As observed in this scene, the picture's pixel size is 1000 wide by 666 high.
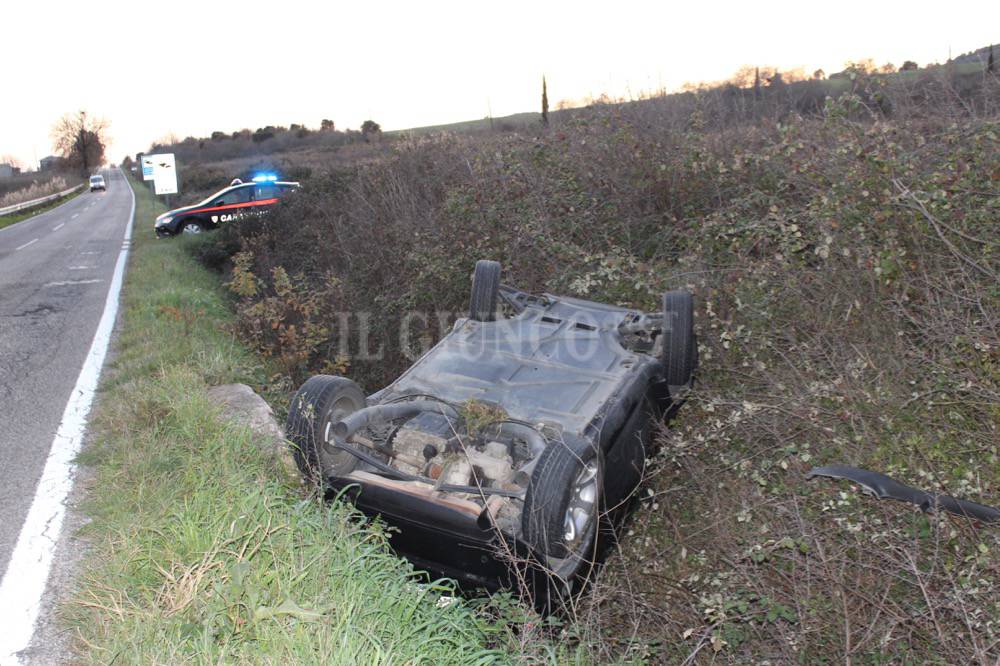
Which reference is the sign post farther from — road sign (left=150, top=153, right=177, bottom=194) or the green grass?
the green grass

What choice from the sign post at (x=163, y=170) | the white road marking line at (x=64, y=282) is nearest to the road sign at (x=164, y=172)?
the sign post at (x=163, y=170)

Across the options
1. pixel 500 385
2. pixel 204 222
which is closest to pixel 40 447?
pixel 500 385

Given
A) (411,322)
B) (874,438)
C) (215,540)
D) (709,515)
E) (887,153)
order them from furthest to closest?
(411,322) → (887,153) → (709,515) → (874,438) → (215,540)

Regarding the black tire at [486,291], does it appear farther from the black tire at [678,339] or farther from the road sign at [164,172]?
the road sign at [164,172]

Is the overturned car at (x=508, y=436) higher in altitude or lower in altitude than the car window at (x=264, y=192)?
lower

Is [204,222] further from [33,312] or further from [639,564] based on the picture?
[639,564]

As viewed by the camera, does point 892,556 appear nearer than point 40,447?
Yes

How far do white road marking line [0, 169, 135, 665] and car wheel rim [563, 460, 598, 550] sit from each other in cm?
249

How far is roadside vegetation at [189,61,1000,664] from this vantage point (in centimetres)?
353

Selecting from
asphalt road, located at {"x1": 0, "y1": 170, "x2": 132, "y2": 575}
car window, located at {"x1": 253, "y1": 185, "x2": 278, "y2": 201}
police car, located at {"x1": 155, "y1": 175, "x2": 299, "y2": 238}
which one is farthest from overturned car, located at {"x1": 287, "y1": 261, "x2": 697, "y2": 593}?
police car, located at {"x1": 155, "y1": 175, "x2": 299, "y2": 238}

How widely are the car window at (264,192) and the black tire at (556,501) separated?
660 inches

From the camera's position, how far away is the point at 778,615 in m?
3.43

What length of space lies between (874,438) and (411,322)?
6078 mm

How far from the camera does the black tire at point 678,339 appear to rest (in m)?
5.12
